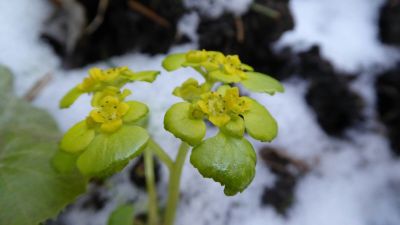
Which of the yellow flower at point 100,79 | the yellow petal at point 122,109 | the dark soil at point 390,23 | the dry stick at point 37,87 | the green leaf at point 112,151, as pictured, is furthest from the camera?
the dark soil at point 390,23

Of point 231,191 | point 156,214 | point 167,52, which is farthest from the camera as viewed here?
point 167,52

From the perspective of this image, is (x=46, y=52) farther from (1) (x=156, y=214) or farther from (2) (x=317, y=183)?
(2) (x=317, y=183)

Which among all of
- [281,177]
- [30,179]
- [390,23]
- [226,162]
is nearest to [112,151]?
[226,162]

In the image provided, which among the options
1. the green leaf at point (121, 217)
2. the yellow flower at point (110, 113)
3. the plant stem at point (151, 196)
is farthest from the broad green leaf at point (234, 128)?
the plant stem at point (151, 196)

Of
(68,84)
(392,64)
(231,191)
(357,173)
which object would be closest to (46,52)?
(68,84)

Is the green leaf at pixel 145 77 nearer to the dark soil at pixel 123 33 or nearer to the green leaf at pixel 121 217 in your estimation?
the green leaf at pixel 121 217

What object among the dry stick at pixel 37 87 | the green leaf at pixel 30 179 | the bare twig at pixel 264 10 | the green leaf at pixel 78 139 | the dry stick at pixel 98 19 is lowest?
the dry stick at pixel 37 87

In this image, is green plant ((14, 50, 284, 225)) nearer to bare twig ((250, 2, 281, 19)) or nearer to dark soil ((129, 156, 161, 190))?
dark soil ((129, 156, 161, 190))

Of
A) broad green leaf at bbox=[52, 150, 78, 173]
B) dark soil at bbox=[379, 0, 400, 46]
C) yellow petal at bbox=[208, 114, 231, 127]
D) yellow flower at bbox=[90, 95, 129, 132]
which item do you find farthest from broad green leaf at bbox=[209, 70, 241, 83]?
dark soil at bbox=[379, 0, 400, 46]
